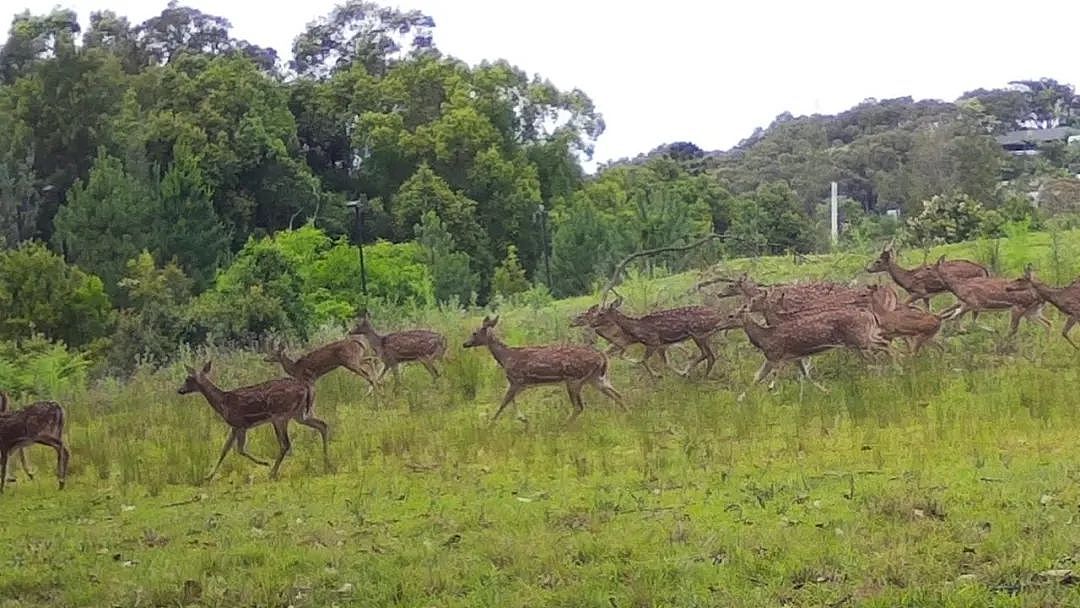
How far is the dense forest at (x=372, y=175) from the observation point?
129 feet

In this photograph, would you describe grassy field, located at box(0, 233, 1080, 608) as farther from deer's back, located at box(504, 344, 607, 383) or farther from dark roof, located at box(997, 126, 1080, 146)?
dark roof, located at box(997, 126, 1080, 146)

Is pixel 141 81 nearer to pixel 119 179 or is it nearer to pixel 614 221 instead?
pixel 119 179

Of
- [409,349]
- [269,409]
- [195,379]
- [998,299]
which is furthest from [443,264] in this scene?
[269,409]

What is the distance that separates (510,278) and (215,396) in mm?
34880

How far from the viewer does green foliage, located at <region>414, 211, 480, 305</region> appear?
40500mm

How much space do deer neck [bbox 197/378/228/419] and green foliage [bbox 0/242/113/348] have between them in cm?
1996

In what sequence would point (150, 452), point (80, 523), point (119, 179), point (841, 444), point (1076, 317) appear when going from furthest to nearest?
point (119, 179), point (1076, 317), point (150, 452), point (841, 444), point (80, 523)

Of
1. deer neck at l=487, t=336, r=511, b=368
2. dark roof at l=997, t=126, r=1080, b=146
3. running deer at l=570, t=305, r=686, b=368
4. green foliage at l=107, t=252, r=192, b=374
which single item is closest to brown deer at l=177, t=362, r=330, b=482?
deer neck at l=487, t=336, r=511, b=368

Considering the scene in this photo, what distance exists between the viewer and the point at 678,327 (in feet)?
47.8

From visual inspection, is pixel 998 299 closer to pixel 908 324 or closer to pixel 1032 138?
pixel 908 324

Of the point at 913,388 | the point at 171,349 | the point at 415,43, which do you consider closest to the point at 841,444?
the point at 913,388

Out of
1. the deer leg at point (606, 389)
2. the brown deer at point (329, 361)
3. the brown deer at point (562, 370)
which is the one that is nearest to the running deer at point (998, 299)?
the deer leg at point (606, 389)

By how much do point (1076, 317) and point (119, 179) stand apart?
3509cm

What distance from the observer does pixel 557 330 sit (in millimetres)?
18531
